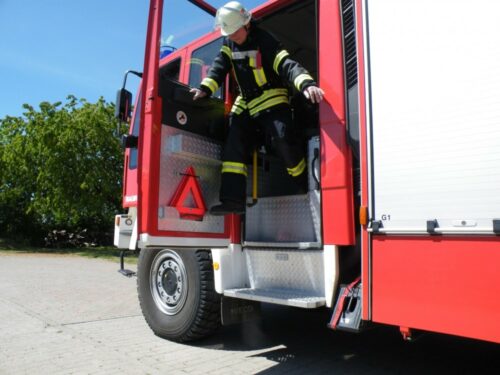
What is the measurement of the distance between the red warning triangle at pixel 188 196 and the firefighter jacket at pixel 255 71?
0.72 metres

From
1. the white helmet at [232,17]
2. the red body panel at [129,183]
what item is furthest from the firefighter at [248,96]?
the red body panel at [129,183]

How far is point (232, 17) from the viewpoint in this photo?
3.37 m

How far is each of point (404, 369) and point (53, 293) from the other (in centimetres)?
579

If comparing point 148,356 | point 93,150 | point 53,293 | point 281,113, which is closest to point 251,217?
point 281,113

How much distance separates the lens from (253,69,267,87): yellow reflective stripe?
3.54 meters

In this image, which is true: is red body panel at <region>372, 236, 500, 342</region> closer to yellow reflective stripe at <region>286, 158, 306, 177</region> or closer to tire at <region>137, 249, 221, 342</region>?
yellow reflective stripe at <region>286, 158, 306, 177</region>

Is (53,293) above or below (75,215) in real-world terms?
below

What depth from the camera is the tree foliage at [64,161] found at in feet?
67.3

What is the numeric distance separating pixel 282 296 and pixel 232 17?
2.14 meters

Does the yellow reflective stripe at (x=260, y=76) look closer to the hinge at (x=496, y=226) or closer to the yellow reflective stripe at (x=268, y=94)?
the yellow reflective stripe at (x=268, y=94)

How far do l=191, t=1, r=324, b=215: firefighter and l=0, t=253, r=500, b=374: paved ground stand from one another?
1323 mm

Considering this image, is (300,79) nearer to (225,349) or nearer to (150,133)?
(150,133)

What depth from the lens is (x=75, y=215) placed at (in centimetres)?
2159

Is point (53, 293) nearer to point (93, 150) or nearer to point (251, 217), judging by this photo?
point (251, 217)
